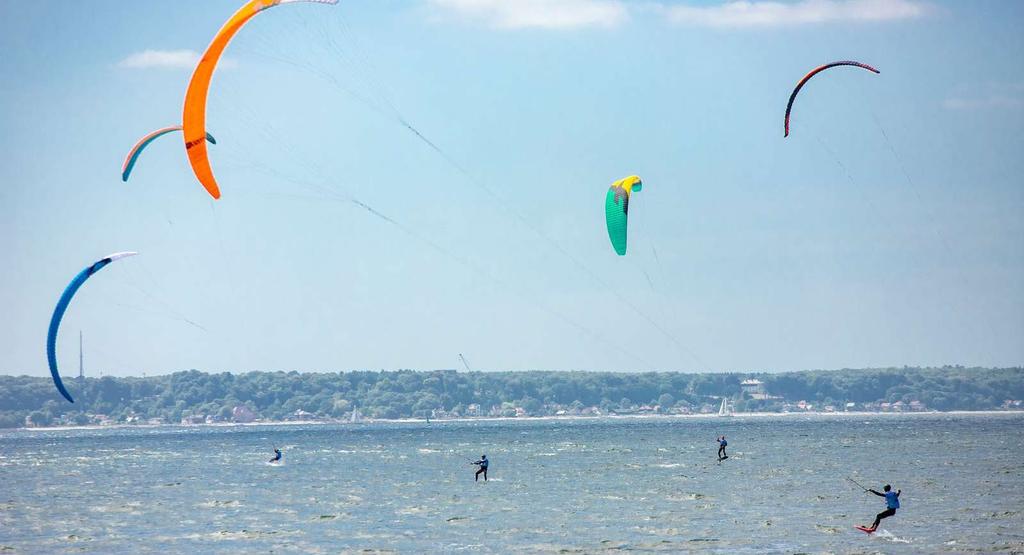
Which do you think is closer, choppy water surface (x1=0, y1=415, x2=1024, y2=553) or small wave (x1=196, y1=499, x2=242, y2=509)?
choppy water surface (x1=0, y1=415, x2=1024, y2=553)

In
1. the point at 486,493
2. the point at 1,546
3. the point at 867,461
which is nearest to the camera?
the point at 1,546

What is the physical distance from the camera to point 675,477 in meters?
45.1

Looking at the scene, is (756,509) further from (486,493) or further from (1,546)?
(1,546)

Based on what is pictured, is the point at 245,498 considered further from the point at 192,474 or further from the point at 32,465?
the point at 32,465

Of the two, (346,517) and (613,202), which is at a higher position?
(613,202)

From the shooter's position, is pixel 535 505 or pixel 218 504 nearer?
pixel 535 505

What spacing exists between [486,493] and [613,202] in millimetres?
10091

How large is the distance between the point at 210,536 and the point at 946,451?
4458 centimetres

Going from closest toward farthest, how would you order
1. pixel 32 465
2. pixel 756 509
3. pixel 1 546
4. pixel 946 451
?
1. pixel 1 546
2. pixel 756 509
3. pixel 946 451
4. pixel 32 465

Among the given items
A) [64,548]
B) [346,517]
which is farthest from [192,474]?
[64,548]

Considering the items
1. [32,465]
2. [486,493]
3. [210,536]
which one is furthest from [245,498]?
[32,465]

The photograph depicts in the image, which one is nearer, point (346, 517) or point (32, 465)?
point (346, 517)

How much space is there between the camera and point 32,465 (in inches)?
2734

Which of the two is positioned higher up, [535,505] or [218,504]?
[535,505]
